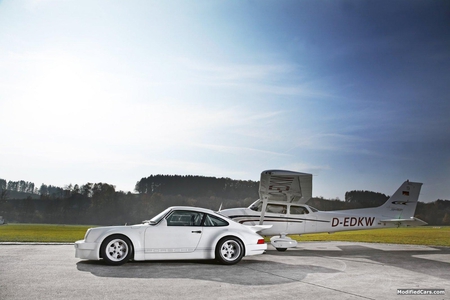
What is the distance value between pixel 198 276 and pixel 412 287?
12.3 ft

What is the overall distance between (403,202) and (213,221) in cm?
1126

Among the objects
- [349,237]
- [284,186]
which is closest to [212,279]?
[284,186]

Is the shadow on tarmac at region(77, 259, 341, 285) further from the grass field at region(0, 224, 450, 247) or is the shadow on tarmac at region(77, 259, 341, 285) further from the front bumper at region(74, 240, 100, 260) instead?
the grass field at region(0, 224, 450, 247)

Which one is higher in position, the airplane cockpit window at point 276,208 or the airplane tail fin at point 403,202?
the airplane tail fin at point 403,202

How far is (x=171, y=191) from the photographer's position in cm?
5378

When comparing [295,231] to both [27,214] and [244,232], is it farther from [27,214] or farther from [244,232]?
[27,214]

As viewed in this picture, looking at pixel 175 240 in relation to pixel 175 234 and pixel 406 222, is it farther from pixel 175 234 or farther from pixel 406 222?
pixel 406 222

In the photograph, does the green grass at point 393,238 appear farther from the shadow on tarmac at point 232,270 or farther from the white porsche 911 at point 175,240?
the white porsche 911 at point 175,240

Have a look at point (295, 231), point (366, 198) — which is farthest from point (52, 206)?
point (295, 231)

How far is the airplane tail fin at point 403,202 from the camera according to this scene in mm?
16630

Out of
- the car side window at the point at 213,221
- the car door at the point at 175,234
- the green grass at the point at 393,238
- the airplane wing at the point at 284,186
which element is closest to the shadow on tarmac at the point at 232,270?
the car door at the point at 175,234

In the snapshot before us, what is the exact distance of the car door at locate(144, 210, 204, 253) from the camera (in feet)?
28.2

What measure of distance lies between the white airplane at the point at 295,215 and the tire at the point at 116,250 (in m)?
5.30

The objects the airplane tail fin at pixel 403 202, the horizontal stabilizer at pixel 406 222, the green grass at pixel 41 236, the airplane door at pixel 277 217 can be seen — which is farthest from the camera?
the green grass at pixel 41 236
